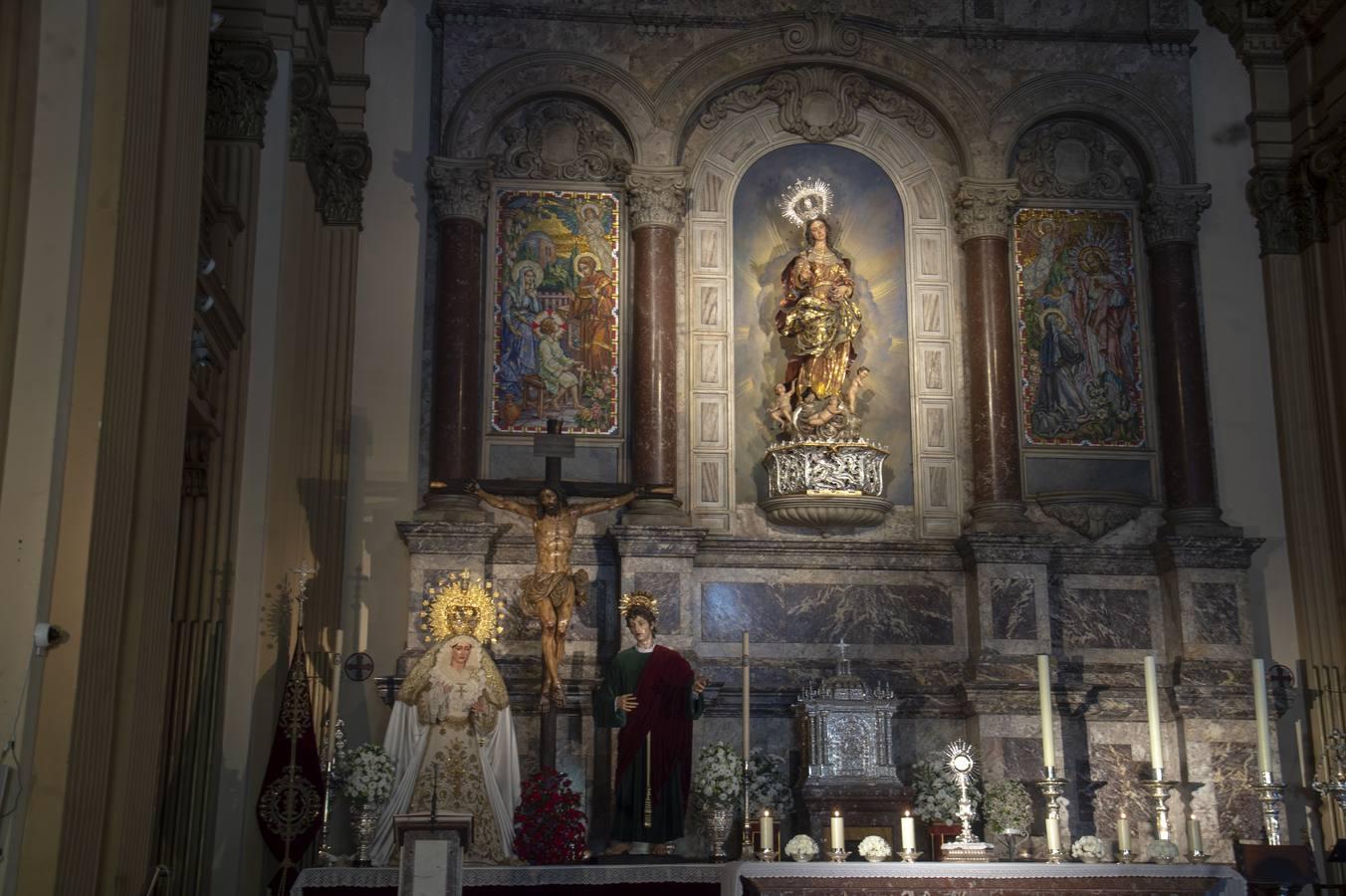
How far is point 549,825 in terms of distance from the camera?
10586 mm

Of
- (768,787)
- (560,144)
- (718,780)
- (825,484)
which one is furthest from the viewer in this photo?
(560,144)

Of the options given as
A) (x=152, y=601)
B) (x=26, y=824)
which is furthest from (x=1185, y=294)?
(x=26, y=824)

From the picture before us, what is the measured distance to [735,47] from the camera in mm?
14914

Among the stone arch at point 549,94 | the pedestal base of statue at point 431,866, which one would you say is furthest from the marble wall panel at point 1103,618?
the pedestal base of statue at point 431,866

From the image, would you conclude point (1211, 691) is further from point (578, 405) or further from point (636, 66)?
point (636, 66)

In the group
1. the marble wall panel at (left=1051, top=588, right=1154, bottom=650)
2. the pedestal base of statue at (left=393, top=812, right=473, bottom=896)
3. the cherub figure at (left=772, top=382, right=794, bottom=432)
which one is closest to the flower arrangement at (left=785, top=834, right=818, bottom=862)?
the pedestal base of statue at (left=393, top=812, right=473, bottom=896)

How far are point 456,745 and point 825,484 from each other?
4.25 metres

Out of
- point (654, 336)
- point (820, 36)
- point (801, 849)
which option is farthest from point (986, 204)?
point (801, 849)

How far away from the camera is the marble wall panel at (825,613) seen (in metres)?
13.6

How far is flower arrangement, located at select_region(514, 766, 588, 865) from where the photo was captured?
34.6ft

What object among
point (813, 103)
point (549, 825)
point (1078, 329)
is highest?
point (813, 103)

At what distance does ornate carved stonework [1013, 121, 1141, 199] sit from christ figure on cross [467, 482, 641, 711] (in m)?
5.46

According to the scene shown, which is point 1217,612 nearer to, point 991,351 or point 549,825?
point 991,351

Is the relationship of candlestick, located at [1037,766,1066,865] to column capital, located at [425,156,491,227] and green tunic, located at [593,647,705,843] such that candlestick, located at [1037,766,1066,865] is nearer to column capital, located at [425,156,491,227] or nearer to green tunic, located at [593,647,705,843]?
green tunic, located at [593,647,705,843]
